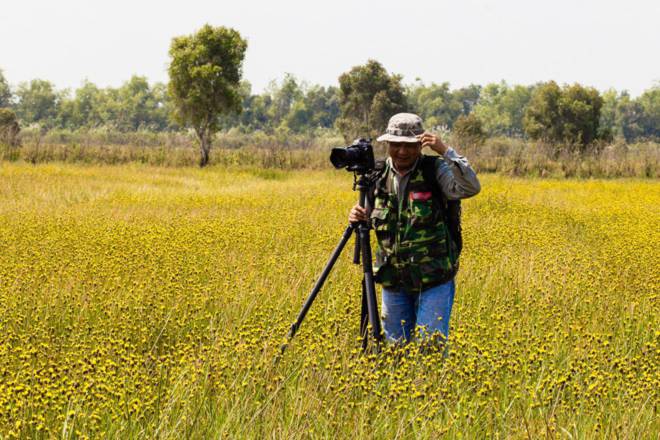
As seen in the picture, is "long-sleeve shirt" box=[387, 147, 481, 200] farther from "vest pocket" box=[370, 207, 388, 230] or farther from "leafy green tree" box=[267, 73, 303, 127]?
"leafy green tree" box=[267, 73, 303, 127]

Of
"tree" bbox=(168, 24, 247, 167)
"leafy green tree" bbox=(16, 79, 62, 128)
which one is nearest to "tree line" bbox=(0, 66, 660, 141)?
"leafy green tree" bbox=(16, 79, 62, 128)

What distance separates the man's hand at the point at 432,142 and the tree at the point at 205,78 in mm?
27815

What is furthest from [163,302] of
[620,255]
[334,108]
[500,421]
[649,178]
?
[334,108]

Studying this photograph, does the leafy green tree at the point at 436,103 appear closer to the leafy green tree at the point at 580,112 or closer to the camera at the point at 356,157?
the leafy green tree at the point at 580,112

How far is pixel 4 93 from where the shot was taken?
13275cm

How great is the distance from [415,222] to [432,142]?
56cm

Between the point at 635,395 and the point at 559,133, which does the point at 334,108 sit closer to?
the point at 559,133

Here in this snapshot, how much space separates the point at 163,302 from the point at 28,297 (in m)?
1.06

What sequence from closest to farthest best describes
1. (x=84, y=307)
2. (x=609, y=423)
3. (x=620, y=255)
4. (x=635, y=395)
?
(x=609, y=423), (x=635, y=395), (x=84, y=307), (x=620, y=255)

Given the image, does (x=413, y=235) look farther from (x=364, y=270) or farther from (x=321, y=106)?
(x=321, y=106)

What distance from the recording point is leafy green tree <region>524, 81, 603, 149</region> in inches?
1678

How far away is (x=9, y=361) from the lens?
4164mm

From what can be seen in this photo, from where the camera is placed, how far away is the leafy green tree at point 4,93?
130 m

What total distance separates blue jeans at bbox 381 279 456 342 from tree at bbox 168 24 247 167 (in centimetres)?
2733
